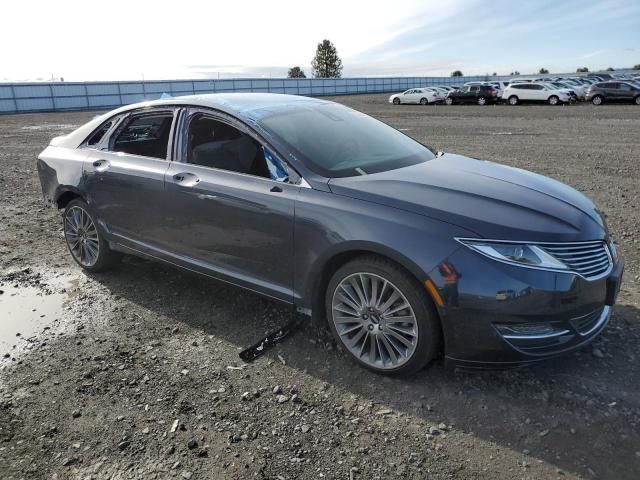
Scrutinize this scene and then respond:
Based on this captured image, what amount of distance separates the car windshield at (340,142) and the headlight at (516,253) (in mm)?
1030

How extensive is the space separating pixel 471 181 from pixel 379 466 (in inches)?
74.5

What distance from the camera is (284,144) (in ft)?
11.8

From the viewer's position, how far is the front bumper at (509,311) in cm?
275

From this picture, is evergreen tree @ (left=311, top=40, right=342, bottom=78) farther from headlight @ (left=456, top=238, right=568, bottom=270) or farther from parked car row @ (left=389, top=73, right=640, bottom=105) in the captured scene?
headlight @ (left=456, top=238, right=568, bottom=270)

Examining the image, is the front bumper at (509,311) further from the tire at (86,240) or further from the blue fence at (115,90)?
the blue fence at (115,90)

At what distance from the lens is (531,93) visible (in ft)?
107

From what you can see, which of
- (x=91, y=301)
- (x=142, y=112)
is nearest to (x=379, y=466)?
(x=91, y=301)

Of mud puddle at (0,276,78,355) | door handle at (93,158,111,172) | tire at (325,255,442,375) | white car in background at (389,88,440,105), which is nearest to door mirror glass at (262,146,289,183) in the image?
tire at (325,255,442,375)

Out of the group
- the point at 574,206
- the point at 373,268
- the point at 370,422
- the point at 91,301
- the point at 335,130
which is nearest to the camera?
the point at 370,422

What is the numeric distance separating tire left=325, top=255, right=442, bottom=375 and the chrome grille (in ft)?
2.44

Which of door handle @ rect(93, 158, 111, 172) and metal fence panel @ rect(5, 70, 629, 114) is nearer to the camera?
door handle @ rect(93, 158, 111, 172)

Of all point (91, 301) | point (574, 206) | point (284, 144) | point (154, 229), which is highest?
point (284, 144)

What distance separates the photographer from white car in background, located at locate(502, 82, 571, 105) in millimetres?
31812

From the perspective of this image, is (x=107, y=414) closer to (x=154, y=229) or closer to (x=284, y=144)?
(x=154, y=229)
